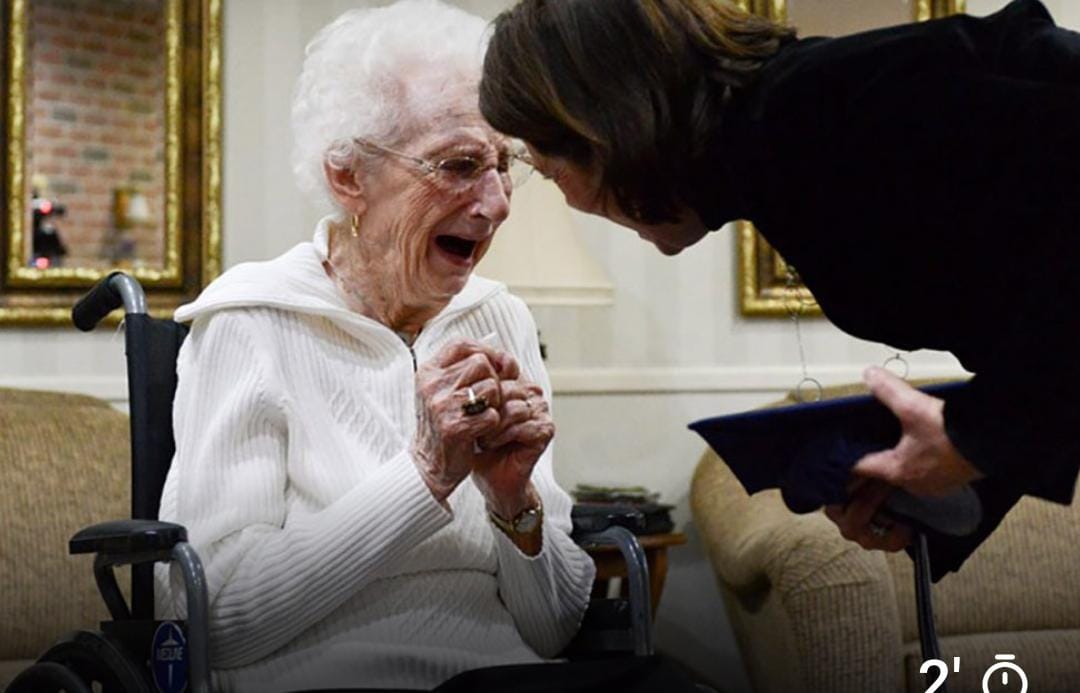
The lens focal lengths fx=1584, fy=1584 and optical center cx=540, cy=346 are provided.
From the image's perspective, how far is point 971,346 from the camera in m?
1.51

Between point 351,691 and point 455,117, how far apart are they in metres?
0.85

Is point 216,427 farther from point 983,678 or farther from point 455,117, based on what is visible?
point 983,678

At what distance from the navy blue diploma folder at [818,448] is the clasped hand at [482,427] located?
42 centimetres

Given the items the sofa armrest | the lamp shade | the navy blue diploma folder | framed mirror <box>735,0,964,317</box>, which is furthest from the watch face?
framed mirror <box>735,0,964,317</box>

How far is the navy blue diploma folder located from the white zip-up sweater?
0.49m

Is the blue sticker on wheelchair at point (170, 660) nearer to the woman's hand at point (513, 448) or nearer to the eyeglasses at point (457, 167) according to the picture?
the woman's hand at point (513, 448)

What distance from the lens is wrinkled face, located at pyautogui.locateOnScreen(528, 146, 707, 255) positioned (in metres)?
1.59

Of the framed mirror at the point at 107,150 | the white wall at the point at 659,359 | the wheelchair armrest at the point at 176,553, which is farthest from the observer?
the white wall at the point at 659,359

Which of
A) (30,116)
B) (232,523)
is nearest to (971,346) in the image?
(232,523)

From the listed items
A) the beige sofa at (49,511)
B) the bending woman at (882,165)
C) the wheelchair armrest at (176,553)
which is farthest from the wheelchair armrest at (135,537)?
the beige sofa at (49,511)

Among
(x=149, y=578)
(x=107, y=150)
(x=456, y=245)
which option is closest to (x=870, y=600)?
(x=456, y=245)

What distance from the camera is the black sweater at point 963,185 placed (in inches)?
54.6

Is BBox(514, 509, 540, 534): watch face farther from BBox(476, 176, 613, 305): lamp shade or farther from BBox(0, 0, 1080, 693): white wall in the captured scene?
BBox(0, 0, 1080, 693): white wall

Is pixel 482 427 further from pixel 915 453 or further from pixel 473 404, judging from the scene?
pixel 915 453
